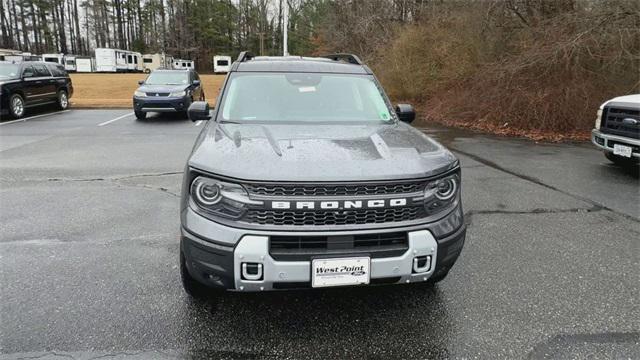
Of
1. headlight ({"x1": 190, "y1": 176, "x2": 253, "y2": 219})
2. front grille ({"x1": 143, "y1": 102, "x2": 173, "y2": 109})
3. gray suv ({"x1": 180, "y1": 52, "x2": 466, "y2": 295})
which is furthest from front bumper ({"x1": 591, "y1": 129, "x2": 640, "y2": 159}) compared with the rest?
front grille ({"x1": 143, "y1": 102, "x2": 173, "y2": 109})

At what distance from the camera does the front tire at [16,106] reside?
13.9 metres

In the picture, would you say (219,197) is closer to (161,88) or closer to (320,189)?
(320,189)

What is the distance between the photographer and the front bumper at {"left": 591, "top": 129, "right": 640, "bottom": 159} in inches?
259

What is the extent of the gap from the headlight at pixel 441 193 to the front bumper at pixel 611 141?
5.26m

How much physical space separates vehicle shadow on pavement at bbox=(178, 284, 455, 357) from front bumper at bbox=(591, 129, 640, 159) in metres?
5.07

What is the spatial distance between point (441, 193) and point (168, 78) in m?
14.7

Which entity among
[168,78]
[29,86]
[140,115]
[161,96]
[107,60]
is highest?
[107,60]

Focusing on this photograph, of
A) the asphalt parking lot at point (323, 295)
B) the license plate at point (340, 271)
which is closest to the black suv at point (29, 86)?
the asphalt parking lot at point (323, 295)

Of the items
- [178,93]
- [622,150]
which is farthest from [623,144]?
[178,93]

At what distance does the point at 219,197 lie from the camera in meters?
2.58

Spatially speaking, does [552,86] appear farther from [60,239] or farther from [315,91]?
[60,239]

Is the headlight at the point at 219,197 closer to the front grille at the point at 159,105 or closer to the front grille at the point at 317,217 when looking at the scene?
the front grille at the point at 317,217

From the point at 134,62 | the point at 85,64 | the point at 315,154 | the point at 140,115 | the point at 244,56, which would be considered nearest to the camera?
the point at 315,154

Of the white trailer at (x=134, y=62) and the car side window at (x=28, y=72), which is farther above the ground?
the white trailer at (x=134, y=62)
